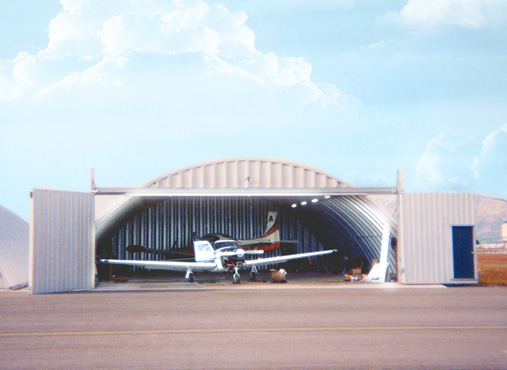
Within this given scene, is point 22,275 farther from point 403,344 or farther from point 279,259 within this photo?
point 403,344

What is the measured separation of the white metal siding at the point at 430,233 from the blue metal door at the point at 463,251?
0.20 m

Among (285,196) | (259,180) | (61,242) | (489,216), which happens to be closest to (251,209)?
(285,196)

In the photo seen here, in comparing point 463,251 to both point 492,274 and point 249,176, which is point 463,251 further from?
point 492,274

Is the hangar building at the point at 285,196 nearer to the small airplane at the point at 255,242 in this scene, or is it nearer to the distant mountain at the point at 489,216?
the small airplane at the point at 255,242

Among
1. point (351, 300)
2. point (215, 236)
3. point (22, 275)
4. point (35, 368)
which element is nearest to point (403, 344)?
point (35, 368)

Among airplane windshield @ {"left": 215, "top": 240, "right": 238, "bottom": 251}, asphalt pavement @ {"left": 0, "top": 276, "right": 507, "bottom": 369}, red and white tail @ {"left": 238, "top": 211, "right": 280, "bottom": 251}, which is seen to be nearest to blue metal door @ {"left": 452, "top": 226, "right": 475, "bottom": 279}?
asphalt pavement @ {"left": 0, "top": 276, "right": 507, "bottom": 369}

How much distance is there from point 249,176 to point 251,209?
10.3 m

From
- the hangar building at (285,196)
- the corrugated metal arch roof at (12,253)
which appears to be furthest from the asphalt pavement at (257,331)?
the corrugated metal arch roof at (12,253)

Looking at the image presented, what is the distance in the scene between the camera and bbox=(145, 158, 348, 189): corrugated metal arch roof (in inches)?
809

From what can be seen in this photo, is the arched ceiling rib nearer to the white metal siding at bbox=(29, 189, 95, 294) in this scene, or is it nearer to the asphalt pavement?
the white metal siding at bbox=(29, 189, 95, 294)

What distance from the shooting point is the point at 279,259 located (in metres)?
22.5

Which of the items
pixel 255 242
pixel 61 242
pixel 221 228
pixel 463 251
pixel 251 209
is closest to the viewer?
pixel 61 242

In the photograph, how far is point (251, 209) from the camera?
30891 mm

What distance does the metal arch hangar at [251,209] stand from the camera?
20.3 m
